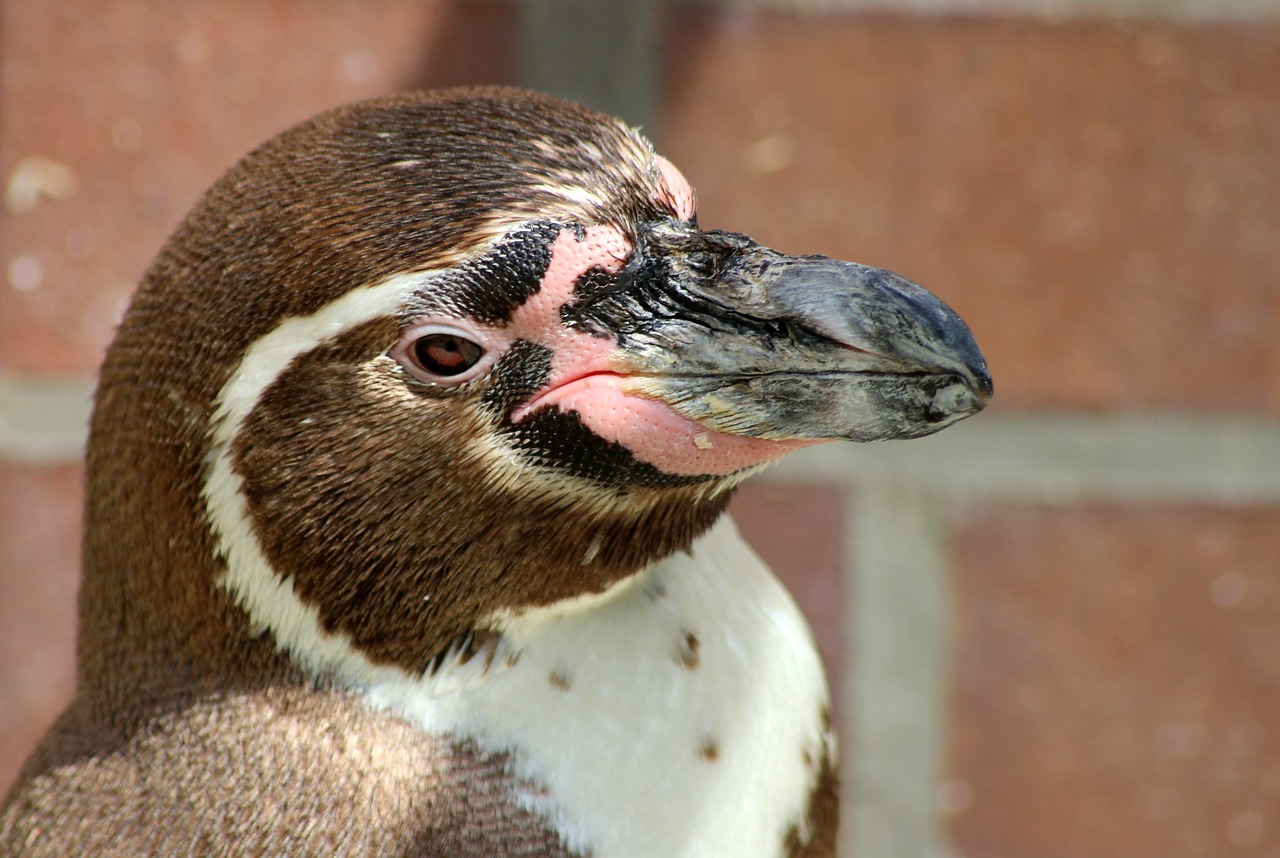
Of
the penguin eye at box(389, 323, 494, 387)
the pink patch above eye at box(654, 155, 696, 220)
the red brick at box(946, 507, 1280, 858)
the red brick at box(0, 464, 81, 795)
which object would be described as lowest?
the red brick at box(0, 464, 81, 795)

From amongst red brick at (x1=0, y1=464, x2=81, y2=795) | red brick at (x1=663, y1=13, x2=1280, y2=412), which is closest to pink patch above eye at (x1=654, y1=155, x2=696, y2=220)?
red brick at (x1=663, y1=13, x2=1280, y2=412)

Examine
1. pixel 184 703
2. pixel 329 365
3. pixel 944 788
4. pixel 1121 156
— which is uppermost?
pixel 1121 156

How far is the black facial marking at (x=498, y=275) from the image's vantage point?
0.35 meters

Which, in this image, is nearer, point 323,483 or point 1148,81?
point 323,483

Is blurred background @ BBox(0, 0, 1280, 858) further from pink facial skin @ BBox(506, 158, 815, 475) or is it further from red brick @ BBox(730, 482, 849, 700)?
pink facial skin @ BBox(506, 158, 815, 475)

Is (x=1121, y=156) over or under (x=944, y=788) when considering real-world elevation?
over

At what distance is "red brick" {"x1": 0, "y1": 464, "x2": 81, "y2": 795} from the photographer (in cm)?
73

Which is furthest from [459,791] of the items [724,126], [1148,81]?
[1148,81]

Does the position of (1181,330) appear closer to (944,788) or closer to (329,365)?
(944,788)

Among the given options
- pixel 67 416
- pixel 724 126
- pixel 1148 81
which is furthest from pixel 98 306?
pixel 1148 81

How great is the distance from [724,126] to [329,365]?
397mm

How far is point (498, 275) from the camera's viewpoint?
356mm

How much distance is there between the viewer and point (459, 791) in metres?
0.39

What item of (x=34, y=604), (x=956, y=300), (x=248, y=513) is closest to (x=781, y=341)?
(x=248, y=513)
